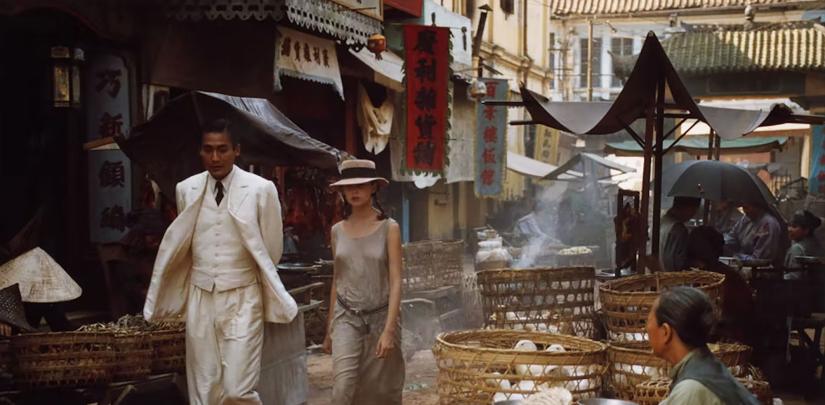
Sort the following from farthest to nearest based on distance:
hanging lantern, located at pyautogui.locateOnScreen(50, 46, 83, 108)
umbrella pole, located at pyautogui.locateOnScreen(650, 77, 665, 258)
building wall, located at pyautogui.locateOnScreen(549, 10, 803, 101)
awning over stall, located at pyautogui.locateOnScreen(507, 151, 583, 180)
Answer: building wall, located at pyautogui.locateOnScreen(549, 10, 803, 101) < awning over stall, located at pyautogui.locateOnScreen(507, 151, 583, 180) < hanging lantern, located at pyautogui.locateOnScreen(50, 46, 83, 108) < umbrella pole, located at pyautogui.locateOnScreen(650, 77, 665, 258)

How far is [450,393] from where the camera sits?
5.06 metres

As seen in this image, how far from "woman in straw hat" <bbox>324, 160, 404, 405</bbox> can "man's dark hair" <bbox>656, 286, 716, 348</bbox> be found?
2639 mm

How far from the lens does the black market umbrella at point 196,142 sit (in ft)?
24.7

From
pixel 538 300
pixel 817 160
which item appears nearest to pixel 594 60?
pixel 817 160

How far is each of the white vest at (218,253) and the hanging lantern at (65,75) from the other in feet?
12.9

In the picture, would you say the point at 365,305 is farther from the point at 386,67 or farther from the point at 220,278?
the point at 386,67

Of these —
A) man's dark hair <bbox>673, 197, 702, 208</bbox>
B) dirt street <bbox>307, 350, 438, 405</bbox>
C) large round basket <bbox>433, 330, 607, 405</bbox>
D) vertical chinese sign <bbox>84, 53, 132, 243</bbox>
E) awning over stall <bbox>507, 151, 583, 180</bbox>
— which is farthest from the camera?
awning over stall <bbox>507, 151, 583, 180</bbox>

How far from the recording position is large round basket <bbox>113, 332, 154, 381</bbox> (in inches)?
239


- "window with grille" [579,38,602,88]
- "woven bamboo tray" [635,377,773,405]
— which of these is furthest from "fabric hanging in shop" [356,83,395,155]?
"window with grille" [579,38,602,88]

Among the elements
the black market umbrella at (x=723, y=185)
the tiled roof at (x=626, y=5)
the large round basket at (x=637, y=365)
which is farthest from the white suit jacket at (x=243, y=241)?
the tiled roof at (x=626, y=5)

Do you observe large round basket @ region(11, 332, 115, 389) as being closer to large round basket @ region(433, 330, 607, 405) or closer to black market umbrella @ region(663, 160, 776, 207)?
large round basket @ region(433, 330, 607, 405)

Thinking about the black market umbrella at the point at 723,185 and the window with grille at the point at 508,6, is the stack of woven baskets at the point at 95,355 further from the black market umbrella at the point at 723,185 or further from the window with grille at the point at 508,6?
the window with grille at the point at 508,6

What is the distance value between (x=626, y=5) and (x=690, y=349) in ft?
119

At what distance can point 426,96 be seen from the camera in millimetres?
15328
